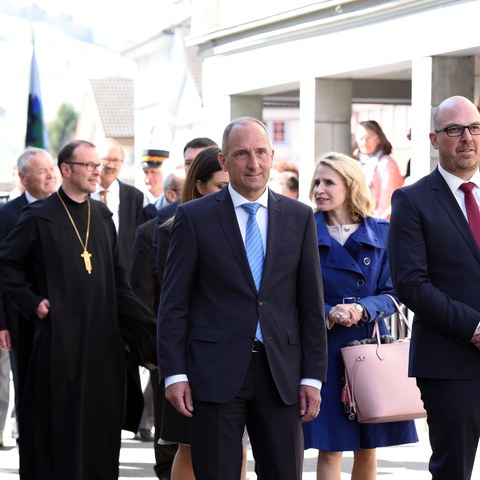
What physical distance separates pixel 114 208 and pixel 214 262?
6199 millimetres

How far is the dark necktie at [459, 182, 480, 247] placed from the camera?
6.24 metres

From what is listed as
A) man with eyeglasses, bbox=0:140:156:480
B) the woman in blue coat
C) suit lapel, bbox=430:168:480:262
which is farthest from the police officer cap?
suit lapel, bbox=430:168:480:262

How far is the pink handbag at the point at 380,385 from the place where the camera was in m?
7.19

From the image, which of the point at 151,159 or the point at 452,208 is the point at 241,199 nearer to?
the point at 452,208

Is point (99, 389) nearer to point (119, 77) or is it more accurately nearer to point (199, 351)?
point (199, 351)

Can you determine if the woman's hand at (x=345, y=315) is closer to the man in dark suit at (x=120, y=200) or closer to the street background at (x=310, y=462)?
the street background at (x=310, y=462)

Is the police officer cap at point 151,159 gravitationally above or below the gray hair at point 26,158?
above

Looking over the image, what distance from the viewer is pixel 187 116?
1720 inches

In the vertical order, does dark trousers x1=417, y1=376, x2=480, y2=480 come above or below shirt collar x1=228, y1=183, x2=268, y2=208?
below

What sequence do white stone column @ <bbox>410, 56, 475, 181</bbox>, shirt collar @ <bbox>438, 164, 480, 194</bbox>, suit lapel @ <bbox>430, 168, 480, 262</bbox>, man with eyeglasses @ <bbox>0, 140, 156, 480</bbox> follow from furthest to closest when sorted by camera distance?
white stone column @ <bbox>410, 56, 475, 181</bbox> < man with eyeglasses @ <bbox>0, 140, 156, 480</bbox> < shirt collar @ <bbox>438, 164, 480, 194</bbox> < suit lapel @ <bbox>430, 168, 480, 262</bbox>

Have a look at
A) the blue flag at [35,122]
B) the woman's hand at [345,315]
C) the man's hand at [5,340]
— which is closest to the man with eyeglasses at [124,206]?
the man's hand at [5,340]

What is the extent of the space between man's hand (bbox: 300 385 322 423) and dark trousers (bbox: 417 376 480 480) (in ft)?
1.85

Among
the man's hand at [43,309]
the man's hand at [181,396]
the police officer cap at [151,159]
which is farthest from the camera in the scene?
the police officer cap at [151,159]

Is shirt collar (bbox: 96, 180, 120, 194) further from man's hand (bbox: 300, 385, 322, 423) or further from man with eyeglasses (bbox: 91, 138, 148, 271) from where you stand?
man's hand (bbox: 300, 385, 322, 423)
